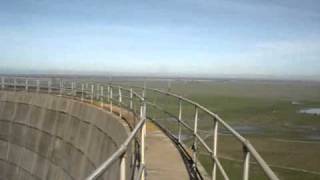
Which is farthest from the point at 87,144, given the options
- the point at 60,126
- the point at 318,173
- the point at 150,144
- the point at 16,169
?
the point at 318,173

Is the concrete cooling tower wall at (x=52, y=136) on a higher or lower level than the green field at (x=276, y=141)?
higher

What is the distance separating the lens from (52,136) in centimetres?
1750

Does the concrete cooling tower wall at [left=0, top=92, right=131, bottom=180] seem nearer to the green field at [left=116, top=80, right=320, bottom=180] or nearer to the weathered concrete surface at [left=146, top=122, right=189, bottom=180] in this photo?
the weathered concrete surface at [left=146, top=122, right=189, bottom=180]

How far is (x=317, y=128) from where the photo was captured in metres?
45.3

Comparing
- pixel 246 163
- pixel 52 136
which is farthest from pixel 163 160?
pixel 52 136

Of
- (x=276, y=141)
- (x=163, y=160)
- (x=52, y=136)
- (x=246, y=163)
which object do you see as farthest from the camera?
(x=276, y=141)

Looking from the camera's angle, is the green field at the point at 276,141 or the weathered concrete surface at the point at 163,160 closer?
the weathered concrete surface at the point at 163,160

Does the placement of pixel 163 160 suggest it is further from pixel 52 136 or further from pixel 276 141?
pixel 276 141

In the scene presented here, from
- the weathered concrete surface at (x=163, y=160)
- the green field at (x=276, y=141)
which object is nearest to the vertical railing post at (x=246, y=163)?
the weathered concrete surface at (x=163, y=160)

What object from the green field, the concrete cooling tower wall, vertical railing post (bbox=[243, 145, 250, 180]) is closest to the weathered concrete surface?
the concrete cooling tower wall

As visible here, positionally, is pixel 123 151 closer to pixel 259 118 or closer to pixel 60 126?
pixel 60 126

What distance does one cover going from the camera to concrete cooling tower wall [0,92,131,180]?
13.2 m

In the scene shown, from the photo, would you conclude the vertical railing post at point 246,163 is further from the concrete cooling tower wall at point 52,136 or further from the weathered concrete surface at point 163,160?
the concrete cooling tower wall at point 52,136

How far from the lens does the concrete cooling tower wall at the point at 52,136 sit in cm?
1320
